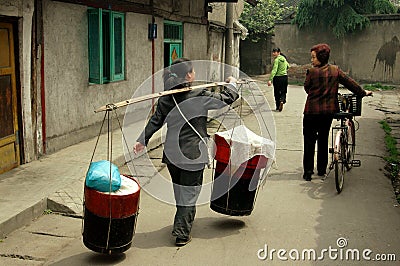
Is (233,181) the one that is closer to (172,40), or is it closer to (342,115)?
(342,115)

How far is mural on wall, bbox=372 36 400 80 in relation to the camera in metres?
23.3

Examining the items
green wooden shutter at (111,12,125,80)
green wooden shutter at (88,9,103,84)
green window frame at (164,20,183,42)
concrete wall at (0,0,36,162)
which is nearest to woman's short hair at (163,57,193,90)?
concrete wall at (0,0,36,162)

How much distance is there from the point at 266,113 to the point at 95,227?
9.40 m

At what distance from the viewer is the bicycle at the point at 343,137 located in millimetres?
6773

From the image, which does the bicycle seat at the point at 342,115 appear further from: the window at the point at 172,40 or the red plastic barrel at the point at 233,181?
the window at the point at 172,40

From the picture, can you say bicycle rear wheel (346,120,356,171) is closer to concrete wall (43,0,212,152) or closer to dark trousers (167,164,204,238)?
dark trousers (167,164,204,238)

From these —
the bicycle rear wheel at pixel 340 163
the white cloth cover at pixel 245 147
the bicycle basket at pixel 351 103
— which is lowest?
the bicycle rear wheel at pixel 340 163

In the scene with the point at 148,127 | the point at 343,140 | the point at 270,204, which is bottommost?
the point at 270,204

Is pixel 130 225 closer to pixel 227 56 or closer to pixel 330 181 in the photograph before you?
pixel 330 181

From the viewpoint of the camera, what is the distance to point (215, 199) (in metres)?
5.42

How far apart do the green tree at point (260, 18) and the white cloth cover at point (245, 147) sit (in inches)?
872

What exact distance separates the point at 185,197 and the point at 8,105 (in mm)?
3411

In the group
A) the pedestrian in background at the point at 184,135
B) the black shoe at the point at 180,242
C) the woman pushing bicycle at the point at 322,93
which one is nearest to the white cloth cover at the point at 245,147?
the pedestrian in background at the point at 184,135

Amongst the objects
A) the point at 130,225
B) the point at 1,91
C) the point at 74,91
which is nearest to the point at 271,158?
the point at 130,225
